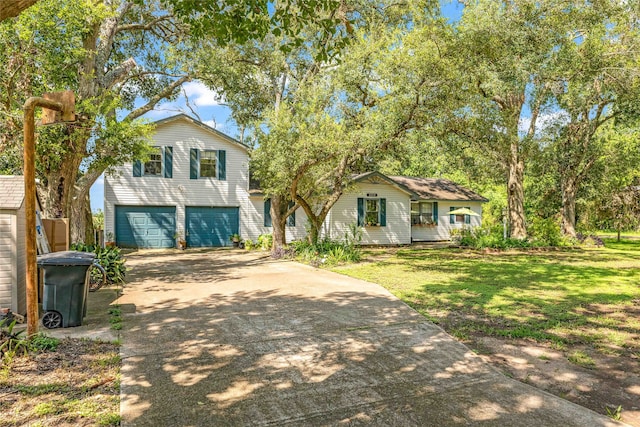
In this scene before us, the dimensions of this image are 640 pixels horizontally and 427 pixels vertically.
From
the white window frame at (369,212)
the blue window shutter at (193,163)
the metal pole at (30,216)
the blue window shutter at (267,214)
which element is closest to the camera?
the metal pole at (30,216)

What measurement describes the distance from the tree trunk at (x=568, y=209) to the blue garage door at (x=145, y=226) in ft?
74.8

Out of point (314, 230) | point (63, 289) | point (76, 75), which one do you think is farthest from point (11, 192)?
point (314, 230)

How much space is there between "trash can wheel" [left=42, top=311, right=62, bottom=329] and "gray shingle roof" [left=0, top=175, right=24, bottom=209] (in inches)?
63.4

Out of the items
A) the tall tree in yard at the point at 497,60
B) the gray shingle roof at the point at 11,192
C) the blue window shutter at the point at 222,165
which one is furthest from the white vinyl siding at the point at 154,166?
the tall tree in yard at the point at 497,60

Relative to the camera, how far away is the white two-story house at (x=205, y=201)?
19.0m

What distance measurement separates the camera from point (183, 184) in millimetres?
19781

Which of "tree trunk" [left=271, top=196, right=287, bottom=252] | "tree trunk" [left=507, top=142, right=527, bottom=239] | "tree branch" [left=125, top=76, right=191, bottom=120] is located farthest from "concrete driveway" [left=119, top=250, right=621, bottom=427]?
"tree trunk" [left=507, top=142, right=527, bottom=239]

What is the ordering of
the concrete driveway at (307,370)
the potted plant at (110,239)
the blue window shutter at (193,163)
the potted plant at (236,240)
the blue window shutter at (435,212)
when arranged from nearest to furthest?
the concrete driveway at (307,370) < the potted plant at (110,239) < the blue window shutter at (193,163) < the potted plant at (236,240) < the blue window shutter at (435,212)

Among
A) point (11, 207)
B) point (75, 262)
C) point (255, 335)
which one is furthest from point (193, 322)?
point (11, 207)

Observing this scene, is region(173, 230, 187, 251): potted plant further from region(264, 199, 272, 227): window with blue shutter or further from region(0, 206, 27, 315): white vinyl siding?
region(0, 206, 27, 315): white vinyl siding

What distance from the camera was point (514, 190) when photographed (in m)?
21.2

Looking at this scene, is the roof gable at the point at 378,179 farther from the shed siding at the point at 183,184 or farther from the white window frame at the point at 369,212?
the shed siding at the point at 183,184

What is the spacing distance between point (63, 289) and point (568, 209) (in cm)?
2690

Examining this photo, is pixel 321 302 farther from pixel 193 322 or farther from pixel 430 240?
pixel 430 240
